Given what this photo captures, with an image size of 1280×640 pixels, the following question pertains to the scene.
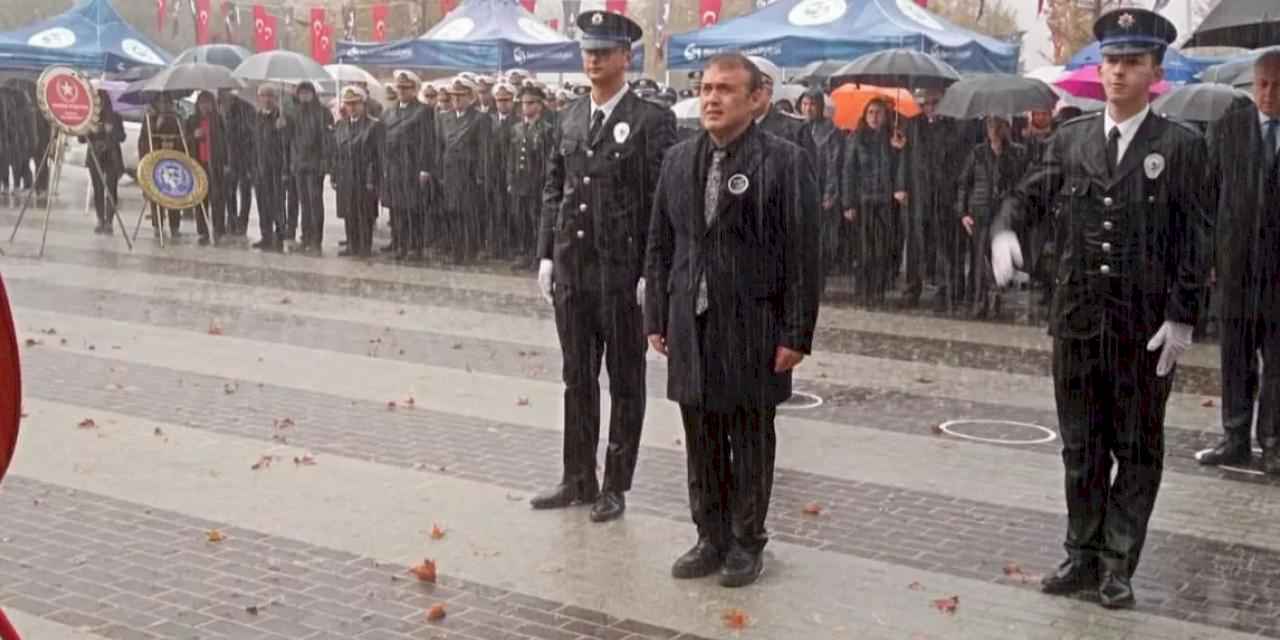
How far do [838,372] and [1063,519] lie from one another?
395cm

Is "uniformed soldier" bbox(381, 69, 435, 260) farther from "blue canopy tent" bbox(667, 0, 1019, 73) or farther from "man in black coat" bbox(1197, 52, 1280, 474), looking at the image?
"man in black coat" bbox(1197, 52, 1280, 474)

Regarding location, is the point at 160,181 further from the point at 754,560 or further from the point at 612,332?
the point at 754,560

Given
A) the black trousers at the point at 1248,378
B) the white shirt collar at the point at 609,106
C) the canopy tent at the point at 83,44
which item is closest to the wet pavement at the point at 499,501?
the black trousers at the point at 1248,378

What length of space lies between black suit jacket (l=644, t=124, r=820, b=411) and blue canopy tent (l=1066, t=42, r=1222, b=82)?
11.8 meters

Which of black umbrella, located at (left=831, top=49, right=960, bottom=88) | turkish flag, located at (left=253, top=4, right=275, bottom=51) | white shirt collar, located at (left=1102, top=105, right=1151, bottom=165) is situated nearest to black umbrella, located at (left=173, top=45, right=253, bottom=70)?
turkish flag, located at (left=253, top=4, right=275, bottom=51)

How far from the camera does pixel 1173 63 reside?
60.0ft

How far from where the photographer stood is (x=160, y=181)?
18.3 metres

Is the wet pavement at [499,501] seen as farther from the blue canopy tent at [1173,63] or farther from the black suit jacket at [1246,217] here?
the blue canopy tent at [1173,63]

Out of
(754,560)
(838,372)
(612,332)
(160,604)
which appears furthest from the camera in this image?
(838,372)

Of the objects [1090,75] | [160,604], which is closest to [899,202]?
[1090,75]

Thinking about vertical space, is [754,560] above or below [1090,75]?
below

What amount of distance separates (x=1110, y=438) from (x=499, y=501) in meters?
2.84

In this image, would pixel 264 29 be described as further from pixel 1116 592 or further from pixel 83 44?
pixel 1116 592

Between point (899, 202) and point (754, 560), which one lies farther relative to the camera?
point (899, 202)
